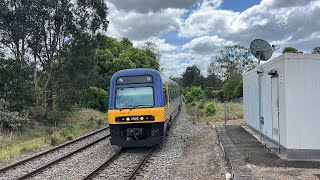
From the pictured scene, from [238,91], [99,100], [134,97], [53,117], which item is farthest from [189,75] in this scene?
[134,97]

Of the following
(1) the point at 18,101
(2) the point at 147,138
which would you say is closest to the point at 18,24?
(1) the point at 18,101

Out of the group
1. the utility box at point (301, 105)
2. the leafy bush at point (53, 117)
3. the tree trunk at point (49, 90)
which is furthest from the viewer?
the tree trunk at point (49, 90)

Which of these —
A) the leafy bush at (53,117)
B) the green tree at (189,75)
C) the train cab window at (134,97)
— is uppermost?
the green tree at (189,75)

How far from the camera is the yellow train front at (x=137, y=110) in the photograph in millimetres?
14000

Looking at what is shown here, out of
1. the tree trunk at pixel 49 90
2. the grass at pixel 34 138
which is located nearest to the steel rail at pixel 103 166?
the grass at pixel 34 138

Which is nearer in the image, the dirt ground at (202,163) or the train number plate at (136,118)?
the dirt ground at (202,163)

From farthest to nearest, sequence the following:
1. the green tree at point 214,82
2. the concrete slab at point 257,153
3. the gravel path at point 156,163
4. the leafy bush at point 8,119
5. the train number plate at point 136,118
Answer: the green tree at point 214,82
the leafy bush at point 8,119
the train number plate at point 136,118
the gravel path at point 156,163
the concrete slab at point 257,153

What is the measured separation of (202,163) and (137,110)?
372cm

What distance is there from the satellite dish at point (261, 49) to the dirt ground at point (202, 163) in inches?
140

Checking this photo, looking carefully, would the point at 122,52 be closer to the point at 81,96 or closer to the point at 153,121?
the point at 81,96

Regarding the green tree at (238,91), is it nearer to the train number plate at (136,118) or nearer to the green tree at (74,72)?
the green tree at (74,72)

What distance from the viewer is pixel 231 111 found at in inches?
1253

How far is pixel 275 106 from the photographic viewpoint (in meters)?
11.1

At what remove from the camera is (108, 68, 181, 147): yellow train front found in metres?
14.0
